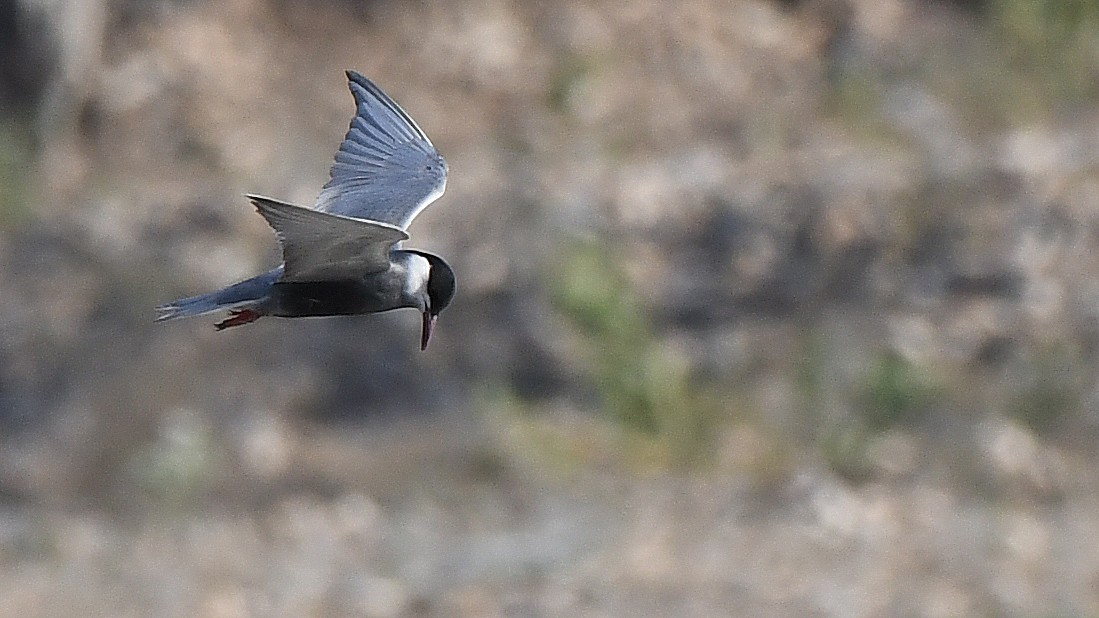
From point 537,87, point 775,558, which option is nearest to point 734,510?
point 775,558

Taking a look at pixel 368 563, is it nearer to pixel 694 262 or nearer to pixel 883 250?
pixel 694 262

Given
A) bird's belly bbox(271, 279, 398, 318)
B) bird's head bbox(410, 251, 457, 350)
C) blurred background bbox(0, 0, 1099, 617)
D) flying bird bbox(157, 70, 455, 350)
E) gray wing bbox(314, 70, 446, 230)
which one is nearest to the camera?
flying bird bbox(157, 70, 455, 350)

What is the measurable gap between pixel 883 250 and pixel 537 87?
248 cm

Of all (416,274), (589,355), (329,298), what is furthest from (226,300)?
(589,355)

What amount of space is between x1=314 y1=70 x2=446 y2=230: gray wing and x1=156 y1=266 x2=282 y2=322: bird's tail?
63 centimetres

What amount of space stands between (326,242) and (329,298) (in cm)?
39

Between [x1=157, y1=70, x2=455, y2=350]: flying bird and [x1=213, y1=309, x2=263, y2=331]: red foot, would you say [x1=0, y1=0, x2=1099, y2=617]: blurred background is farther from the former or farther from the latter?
[x1=213, y1=309, x2=263, y2=331]: red foot

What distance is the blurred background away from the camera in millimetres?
10906

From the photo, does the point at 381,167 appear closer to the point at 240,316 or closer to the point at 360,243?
the point at 240,316

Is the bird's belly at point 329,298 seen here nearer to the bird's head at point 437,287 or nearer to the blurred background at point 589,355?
the bird's head at point 437,287

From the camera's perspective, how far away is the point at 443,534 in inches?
439

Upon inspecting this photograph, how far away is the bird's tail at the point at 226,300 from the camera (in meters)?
5.15

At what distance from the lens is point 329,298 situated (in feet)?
17.0

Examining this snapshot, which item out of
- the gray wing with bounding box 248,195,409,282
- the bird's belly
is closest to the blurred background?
the bird's belly
